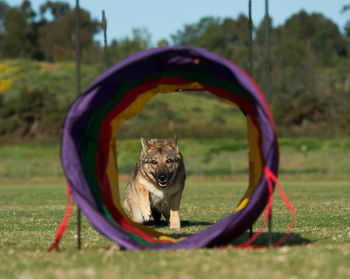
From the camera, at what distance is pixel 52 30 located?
144500mm

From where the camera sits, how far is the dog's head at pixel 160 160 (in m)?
11.9

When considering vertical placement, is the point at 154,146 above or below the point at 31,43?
below

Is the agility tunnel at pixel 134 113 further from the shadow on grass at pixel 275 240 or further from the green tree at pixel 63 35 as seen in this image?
the green tree at pixel 63 35

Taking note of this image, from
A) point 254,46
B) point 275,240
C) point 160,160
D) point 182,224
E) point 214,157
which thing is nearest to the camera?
point 275,240

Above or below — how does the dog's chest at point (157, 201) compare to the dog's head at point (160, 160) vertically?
below

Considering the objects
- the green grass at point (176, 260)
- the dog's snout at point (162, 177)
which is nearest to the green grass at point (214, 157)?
the dog's snout at point (162, 177)

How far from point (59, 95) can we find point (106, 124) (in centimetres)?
8015

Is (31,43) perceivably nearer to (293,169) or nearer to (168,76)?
(293,169)

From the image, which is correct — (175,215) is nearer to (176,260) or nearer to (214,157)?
(176,260)

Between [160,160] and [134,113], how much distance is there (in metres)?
1.93

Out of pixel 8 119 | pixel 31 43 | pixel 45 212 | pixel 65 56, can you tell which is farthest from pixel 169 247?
pixel 31 43

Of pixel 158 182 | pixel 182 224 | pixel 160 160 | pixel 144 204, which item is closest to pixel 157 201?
pixel 144 204

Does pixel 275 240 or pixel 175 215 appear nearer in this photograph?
pixel 275 240

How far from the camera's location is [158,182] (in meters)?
12.0
